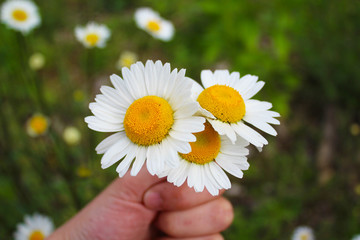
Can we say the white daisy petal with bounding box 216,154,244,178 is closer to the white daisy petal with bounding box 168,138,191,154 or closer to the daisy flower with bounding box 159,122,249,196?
the daisy flower with bounding box 159,122,249,196

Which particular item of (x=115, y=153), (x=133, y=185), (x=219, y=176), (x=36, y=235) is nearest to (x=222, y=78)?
(x=219, y=176)

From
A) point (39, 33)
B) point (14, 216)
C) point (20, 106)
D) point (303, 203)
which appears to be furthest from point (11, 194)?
point (303, 203)

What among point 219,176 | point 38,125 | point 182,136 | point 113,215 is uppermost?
point 182,136

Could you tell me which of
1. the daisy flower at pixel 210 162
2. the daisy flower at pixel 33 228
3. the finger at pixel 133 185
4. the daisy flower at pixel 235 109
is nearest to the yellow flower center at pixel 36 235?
the daisy flower at pixel 33 228

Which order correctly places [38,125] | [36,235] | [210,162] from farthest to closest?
[38,125] < [36,235] < [210,162]

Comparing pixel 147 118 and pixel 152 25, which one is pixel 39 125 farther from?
pixel 147 118

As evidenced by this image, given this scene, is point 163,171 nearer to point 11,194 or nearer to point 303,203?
point 303,203

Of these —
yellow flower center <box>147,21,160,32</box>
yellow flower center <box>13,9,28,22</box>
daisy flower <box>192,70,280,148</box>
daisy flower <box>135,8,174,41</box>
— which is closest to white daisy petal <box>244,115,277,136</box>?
daisy flower <box>192,70,280,148</box>
